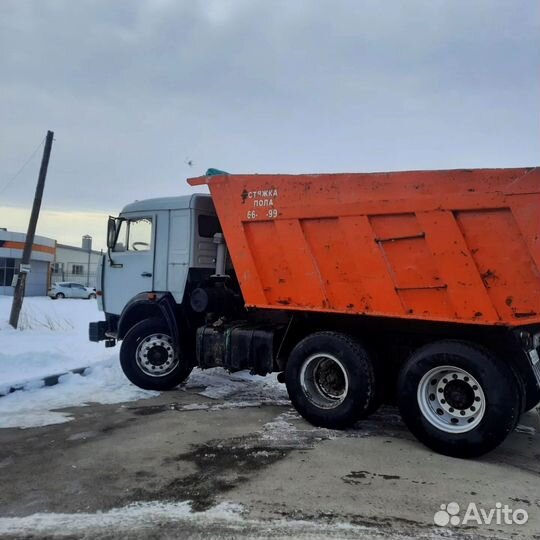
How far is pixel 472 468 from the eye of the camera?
4520mm

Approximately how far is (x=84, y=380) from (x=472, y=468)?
600 centimetres

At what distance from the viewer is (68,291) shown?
36.4 meters

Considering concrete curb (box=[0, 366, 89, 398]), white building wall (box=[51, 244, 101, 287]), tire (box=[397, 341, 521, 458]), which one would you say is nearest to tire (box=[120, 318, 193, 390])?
concrete curb (box=[0, 366, 89, 398])

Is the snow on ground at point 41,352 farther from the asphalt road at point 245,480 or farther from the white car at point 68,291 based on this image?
→ the white car at point 68,291

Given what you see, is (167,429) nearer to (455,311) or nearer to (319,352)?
(319,352)

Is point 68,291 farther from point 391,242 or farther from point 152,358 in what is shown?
point 391,242

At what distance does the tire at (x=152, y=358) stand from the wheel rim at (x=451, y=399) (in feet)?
12.5

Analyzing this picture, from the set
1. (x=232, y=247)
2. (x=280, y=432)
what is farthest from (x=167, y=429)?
(x=232, y=247)

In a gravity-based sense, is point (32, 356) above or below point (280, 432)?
above

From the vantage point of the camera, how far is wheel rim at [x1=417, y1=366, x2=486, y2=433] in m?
4.80

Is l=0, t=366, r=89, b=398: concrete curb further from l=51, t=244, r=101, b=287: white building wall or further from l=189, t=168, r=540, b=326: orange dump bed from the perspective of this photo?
l=51, t=244, r=101, b=287: white building wall

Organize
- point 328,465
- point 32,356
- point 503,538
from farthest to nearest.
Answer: point 32,356 → point 328,465 → point 503,538

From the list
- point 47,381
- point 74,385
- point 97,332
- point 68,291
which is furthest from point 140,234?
point 68,291

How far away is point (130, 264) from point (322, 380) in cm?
380
